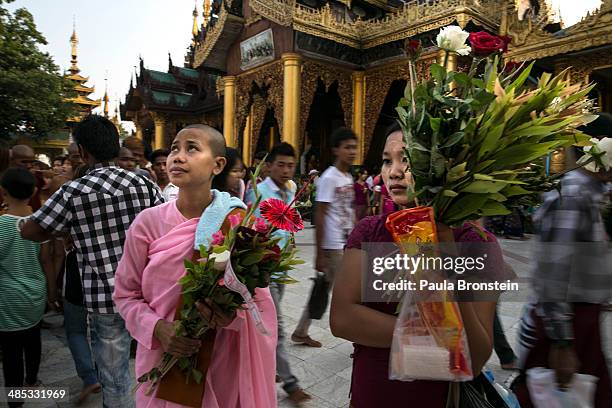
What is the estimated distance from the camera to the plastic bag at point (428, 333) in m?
0.94

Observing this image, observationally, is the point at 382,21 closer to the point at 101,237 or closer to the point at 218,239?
the point at 101,237

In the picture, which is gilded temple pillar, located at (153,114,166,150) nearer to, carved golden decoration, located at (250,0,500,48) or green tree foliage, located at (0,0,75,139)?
green tree foliage, located at (0,0,75,139)

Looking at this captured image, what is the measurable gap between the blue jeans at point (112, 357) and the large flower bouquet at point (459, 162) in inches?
60.7

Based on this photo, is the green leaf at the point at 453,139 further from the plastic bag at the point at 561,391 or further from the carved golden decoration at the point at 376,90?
the carved golden decoration at the point at 376,90

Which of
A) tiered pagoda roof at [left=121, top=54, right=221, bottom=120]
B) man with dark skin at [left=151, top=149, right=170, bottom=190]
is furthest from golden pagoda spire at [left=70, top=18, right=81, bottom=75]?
man with dark skin at [left=151, top=149, right=170, bottom=190]

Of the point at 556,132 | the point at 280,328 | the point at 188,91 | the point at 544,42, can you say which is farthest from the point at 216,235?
the point at 188,91

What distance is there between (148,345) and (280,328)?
1.54 meters

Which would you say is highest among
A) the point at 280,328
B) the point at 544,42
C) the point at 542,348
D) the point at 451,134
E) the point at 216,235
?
the point at 544,42

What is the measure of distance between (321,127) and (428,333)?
616 inches

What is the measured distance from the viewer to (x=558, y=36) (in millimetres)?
8461

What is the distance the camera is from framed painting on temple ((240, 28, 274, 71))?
39.9 feet

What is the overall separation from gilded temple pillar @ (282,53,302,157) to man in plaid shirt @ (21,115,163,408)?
960 centimetres

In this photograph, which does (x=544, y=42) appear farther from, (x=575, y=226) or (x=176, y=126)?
(x=176, y=126)

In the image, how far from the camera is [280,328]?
289cm
